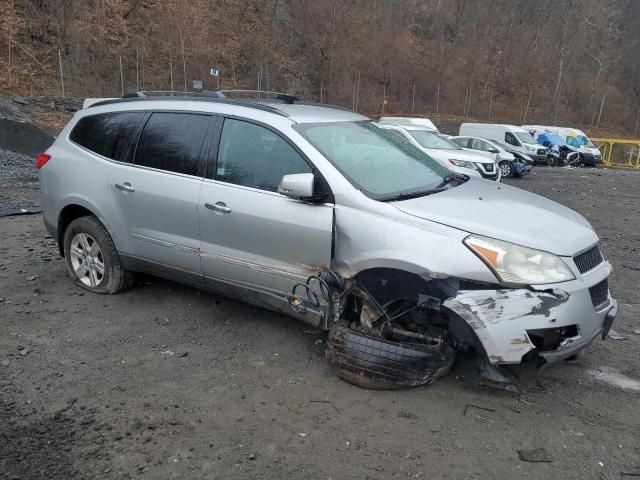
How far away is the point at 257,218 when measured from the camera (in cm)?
370

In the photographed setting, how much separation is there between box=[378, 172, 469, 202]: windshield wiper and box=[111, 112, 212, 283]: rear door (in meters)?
1.52

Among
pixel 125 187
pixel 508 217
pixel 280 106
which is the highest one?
pixel 280 106

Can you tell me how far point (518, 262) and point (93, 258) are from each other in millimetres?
3714

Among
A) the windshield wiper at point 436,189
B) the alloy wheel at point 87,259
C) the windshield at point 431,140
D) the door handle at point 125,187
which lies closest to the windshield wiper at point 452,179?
the windshield wiper at point 436,189

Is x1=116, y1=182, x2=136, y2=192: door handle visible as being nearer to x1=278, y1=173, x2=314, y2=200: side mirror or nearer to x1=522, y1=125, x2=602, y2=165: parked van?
x1=278, y1=173, x2=314, y2=200: side mirror

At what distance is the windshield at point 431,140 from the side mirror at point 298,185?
35.0 feet

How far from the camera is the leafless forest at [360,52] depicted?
2833 centimetres

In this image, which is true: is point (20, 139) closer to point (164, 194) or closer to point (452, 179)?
point (164, 194)

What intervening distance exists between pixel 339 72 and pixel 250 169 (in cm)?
3997

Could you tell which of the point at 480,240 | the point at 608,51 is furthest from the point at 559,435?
the point at 608,51

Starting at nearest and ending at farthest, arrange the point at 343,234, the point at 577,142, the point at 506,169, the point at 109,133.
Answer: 1. the point at 343,234
2. the point at 109,133
3. the point at 506,169
4. the point at 577,142

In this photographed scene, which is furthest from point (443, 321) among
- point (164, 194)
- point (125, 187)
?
point (125, 187)

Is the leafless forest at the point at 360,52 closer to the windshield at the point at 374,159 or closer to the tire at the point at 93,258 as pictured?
the tire at the point at 93,258

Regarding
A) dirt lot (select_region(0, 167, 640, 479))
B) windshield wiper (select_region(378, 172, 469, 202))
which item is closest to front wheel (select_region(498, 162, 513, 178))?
dirt lot (select_region(0, 167, 640, 479))
